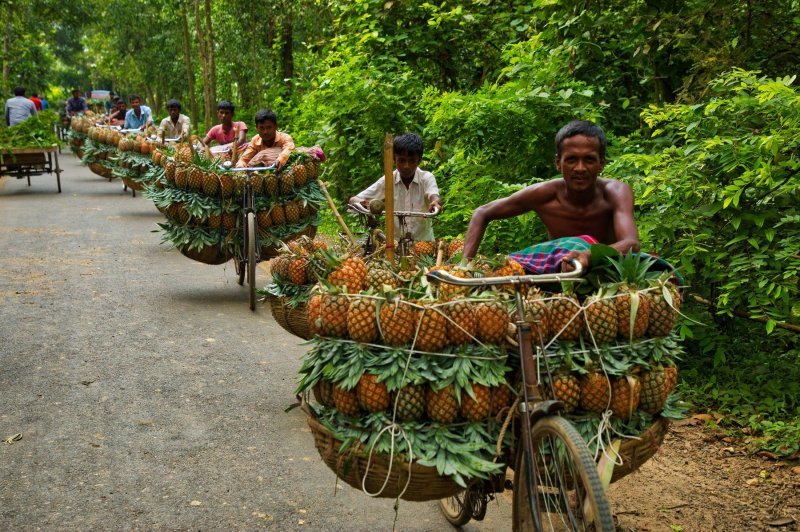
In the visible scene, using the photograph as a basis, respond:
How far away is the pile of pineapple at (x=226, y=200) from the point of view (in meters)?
8.93

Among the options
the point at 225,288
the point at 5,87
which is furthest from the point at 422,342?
the point at 5,87

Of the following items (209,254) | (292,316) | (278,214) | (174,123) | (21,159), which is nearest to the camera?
(292,316)

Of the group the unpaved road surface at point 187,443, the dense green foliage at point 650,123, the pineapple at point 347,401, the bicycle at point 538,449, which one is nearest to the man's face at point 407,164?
the dense green foliage at point 650,123

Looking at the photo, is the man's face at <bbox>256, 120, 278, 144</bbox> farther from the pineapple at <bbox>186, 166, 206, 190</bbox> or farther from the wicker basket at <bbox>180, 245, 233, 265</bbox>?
the wicker basket at <bbox>180, 245, 233, 265</bbox>

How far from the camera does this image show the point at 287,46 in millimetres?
21281

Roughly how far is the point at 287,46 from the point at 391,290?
1898 centimetres

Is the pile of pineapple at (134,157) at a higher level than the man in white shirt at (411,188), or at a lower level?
lower

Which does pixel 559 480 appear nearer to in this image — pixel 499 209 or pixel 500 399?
pixel 500 399

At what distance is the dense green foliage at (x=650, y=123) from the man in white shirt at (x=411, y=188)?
0.74m

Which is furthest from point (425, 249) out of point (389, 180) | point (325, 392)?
point (325, 392)

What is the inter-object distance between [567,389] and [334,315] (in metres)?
1.01

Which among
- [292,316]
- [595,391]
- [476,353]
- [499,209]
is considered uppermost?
[499,209]

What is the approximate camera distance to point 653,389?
11.6 ft

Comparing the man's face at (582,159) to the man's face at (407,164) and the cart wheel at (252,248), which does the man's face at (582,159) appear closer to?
the man's face at (407,164)
